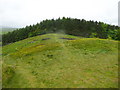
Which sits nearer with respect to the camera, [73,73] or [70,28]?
[73,73]

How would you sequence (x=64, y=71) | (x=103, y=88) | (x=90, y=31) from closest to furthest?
(x=103, y=88) < (x=64, y=71) < (x=90, y=31)

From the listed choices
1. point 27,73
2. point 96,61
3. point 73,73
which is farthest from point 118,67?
point 27,73

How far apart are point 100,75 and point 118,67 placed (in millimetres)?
5523

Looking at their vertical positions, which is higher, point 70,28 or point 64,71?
point 70,28

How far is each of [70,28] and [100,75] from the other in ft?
347

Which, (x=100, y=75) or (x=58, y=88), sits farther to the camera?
(x=100, y=75)

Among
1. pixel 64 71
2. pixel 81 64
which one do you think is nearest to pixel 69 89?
pixel 64 71

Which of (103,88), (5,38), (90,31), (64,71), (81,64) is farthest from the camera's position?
(5,38)

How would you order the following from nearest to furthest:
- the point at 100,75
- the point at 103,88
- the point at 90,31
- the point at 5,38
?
the point at 103,88 → the point at 100,75 → the point at 90,31 → the point at 5,38

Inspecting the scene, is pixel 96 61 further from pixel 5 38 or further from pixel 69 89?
pixel 5 38

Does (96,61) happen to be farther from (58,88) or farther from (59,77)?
(58,88)

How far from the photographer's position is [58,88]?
18.9 meters

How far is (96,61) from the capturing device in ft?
97.6

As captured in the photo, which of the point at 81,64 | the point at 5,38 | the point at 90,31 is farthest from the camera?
the point at 5,38
